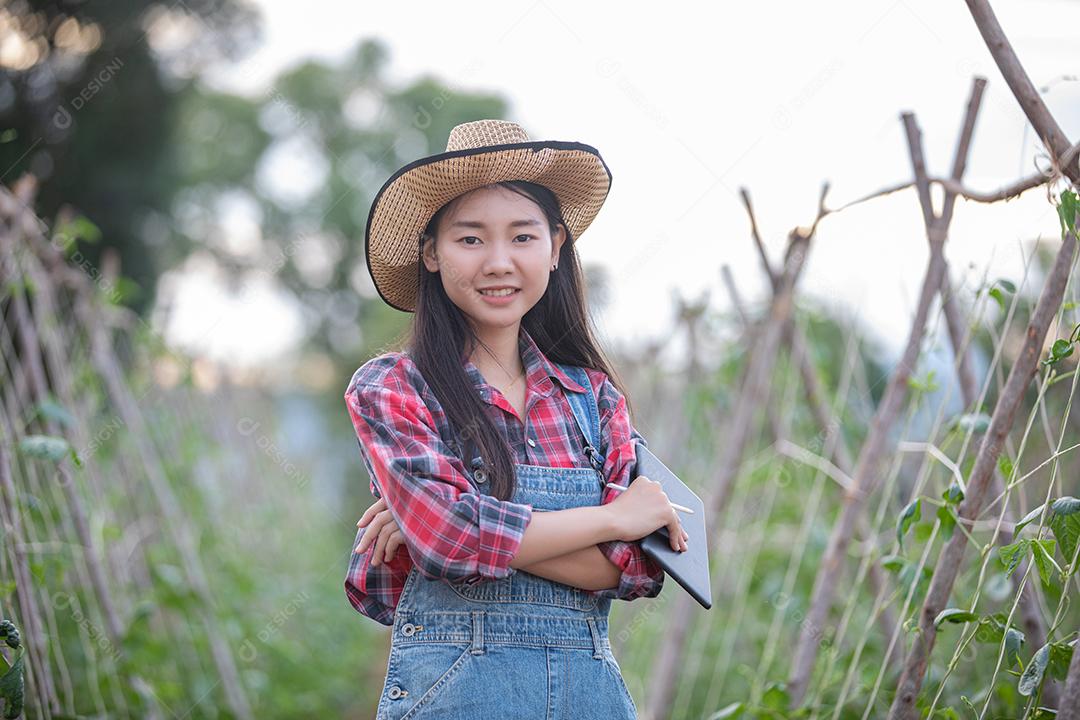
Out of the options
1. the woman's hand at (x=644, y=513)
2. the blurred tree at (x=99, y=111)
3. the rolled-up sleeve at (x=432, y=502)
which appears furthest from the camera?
the blurred tree at (x=99, y=111)

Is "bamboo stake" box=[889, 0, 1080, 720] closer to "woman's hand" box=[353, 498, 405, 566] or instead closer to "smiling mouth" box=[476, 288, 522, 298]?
"smiling mouth" box=[476, 288, 522, 298]

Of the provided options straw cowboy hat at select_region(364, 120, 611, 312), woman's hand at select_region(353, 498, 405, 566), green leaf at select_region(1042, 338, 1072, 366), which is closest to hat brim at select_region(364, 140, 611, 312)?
straw cowboy hat at select_region(364, 120, 611, 312)

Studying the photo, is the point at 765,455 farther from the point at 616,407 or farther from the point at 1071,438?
the point at 616,407

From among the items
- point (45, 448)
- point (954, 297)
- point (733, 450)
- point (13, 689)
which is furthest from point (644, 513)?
point (733, 450)

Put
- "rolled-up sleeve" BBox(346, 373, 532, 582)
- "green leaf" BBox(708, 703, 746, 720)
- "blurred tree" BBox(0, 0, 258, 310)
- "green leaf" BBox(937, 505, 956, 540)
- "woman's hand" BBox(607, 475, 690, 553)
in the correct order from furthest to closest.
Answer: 1. "blurred tree" BBox(0, 0, 258, 310)
2. "green leaf" BBox(708, 703, 746, 720)
3. "green leaf" BBox(937, 505, 956, 540)
4. "woman's hand" BBox(607, 475, 690, 553)
5. "rolled-up sleeve" BBox(346, 373, 532, 582)

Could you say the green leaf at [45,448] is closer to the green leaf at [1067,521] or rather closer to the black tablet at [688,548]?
the black tablet at [688,548]

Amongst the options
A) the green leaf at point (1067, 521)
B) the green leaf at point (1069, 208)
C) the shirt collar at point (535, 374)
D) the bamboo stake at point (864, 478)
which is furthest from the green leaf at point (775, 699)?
the green leaf at point (1069, 208)

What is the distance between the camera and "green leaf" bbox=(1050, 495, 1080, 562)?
160 centimetres

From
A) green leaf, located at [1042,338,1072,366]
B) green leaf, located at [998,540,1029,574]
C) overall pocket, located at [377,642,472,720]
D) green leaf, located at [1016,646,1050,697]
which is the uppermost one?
green leaf, located at [1042,338,1072,366]

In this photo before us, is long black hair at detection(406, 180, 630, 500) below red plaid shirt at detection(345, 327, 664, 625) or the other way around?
the other way around

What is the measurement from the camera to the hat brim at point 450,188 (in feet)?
5.48

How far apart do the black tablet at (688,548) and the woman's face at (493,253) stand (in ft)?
1.09

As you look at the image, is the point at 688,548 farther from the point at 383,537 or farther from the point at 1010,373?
the point at 1010,373

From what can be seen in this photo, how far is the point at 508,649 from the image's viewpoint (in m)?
1.53
